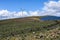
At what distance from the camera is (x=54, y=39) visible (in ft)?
117

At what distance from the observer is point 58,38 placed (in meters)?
35.8

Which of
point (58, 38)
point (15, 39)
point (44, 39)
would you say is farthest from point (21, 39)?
point (58, 38)

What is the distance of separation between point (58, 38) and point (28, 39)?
204 inches

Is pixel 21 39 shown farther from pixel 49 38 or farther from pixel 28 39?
pixel 49 38

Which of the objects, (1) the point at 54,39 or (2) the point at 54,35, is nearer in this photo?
(1) the point at 54,39

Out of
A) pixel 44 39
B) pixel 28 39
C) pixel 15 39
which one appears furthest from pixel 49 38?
pixel 15 39

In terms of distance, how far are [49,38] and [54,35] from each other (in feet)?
8.24

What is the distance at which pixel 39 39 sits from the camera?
36.4 m

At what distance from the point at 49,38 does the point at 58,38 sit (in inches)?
60.9

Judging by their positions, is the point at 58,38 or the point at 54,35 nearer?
the point at 58,38

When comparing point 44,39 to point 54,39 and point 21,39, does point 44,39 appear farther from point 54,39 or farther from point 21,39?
point 21,39

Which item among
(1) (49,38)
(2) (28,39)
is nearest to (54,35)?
(1) (49,38)

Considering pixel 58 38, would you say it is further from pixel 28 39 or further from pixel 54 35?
pixel 28 39

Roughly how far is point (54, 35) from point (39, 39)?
346 centimetres
